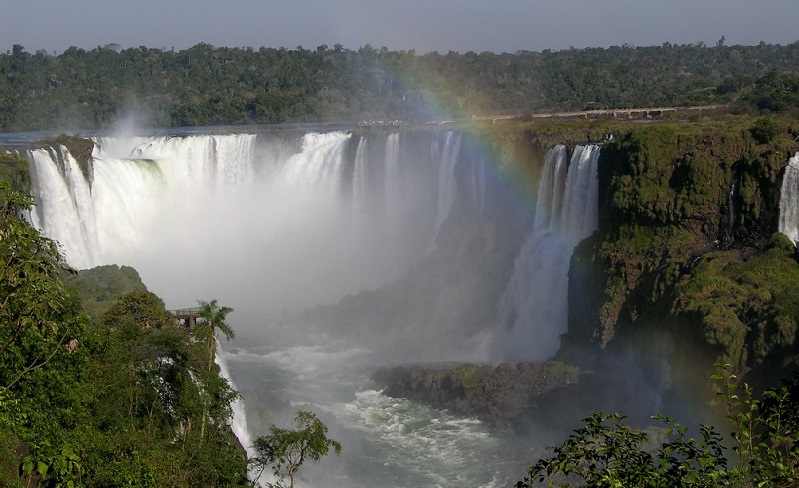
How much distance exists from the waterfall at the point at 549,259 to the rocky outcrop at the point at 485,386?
11.9 feet

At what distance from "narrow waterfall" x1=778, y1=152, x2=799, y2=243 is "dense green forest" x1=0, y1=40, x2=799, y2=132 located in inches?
1321

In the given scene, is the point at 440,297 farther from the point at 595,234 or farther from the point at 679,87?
the point at 679,87

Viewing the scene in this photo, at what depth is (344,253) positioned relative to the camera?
4231cm

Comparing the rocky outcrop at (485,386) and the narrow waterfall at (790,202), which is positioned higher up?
the narrow waterfall at (790,202)

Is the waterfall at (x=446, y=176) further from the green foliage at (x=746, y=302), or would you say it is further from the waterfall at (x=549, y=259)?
the green foliage at (x=746, y=302)

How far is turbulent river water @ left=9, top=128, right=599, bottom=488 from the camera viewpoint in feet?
77.9

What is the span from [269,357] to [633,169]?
12.6m

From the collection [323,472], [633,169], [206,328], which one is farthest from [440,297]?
[206,328]

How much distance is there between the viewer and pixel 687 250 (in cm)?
2670

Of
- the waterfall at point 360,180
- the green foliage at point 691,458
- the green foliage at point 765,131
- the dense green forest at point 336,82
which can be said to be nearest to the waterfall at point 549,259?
the green foliage at point 765,131

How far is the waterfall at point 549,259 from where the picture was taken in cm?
3064

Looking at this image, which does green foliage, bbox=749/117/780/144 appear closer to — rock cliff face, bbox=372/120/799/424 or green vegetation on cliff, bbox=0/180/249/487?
rock cliff face, bbox=372/120/799/424

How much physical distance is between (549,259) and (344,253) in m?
12.5

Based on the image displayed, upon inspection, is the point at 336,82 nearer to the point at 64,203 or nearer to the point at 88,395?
the point at 64,203
